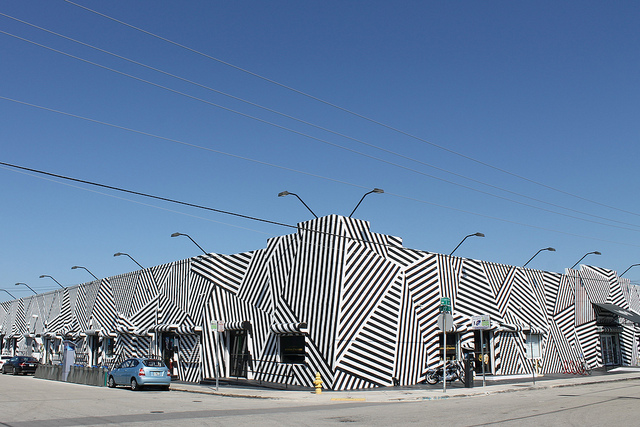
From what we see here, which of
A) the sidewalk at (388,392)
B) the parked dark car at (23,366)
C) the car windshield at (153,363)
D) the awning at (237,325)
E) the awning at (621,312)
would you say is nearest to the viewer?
the sidewalk at (388,392)

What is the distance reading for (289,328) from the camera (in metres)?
27.3

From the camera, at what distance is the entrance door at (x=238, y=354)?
30.0m

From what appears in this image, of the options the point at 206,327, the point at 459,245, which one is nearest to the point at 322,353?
the point at 206,327

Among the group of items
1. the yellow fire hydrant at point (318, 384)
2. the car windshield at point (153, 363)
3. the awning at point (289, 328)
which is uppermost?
the awning at point (289, 328)

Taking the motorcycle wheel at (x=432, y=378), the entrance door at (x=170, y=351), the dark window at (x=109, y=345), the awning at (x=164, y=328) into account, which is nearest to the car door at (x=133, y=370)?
the awning at (x=164, y=328)

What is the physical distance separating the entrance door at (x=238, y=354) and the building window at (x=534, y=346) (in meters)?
17.6

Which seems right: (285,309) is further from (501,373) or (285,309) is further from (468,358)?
(501,373)

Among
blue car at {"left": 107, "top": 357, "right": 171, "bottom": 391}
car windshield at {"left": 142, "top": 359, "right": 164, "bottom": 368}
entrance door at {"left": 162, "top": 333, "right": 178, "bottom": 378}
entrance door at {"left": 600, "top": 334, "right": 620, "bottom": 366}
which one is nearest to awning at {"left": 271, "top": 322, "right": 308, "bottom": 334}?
blue car at {"left": 107, "top": 357, "right": 171, "bottom": 391}

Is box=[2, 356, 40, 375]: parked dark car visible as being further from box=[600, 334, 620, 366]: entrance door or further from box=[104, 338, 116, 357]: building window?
box=[600, 334, 620, 366]: entrance door

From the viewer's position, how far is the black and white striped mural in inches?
1051

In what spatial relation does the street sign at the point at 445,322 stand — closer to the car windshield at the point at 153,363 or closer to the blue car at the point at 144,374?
the blue car at the point at 144,374

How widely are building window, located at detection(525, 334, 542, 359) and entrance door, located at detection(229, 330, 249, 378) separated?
1765 cm

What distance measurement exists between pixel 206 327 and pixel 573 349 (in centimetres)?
2479

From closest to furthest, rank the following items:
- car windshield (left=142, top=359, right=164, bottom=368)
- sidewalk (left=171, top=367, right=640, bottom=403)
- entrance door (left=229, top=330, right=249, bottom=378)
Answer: sidewalk (left=171, top=367, right=640, bottom=403) < car windshield (left=142, top=359, right=164, bottom=368) < entrance door (left=229, top=330, right=249, bottom=378)
